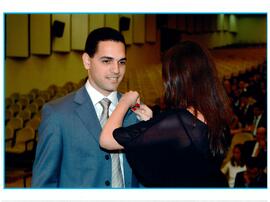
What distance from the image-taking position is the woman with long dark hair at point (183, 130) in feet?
5.55

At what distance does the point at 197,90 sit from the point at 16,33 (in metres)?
1.20

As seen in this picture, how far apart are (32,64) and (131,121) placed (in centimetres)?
98

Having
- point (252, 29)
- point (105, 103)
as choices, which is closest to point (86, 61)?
point (105, 103)

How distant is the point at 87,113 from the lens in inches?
76.7

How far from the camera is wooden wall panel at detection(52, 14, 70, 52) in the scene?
7.76 feet

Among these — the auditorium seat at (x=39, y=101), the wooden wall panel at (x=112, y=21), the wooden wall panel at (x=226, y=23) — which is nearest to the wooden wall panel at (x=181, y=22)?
the wooden wall panel at (x=226, y=23)

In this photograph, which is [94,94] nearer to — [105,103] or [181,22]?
[105,103]

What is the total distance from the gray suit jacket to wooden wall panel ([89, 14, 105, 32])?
40cm

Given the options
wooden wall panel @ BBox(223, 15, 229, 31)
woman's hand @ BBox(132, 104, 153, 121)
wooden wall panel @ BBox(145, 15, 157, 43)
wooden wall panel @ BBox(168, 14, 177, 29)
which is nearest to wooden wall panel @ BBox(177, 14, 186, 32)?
wooden wall panel @ BBox(168, 14, 177, 29)

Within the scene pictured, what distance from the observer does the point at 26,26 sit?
244 cm

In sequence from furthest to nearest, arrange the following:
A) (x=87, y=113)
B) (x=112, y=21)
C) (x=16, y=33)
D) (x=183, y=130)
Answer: (x=16, y=33), (x=112, y=21), (x=87, y=113), (x=183, y=130)

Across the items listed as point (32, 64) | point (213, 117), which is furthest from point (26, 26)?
point (213, 117)

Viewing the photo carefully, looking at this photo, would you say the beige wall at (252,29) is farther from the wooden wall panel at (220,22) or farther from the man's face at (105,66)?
the man's face at (105,66)
